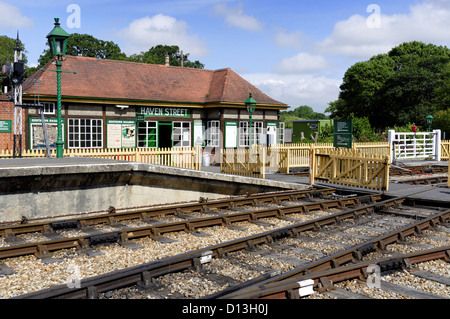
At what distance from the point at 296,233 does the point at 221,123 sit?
58.0 ft

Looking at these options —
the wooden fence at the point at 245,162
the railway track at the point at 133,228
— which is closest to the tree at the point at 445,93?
the wooden fence at the point at 245,162

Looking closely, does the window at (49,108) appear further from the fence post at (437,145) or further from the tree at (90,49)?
the tree at (90,49)

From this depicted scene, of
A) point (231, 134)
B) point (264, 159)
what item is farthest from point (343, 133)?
point (231, 134)

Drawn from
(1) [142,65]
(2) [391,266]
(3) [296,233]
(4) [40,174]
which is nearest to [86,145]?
(1) [142,65]

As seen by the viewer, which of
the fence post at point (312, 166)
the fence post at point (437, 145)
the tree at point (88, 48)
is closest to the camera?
the fence post at point (312, 166)

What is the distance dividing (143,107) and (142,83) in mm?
2418

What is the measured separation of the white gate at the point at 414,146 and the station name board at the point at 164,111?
41.1ft

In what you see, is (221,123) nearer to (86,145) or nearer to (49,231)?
(86,145)

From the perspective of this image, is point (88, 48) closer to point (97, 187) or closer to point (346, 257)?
point (97, 187)

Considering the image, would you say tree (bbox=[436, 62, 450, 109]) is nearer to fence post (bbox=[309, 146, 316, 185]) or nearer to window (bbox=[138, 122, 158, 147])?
window (bbox=[138, 122, 158, 147])

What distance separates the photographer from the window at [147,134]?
2434cm
